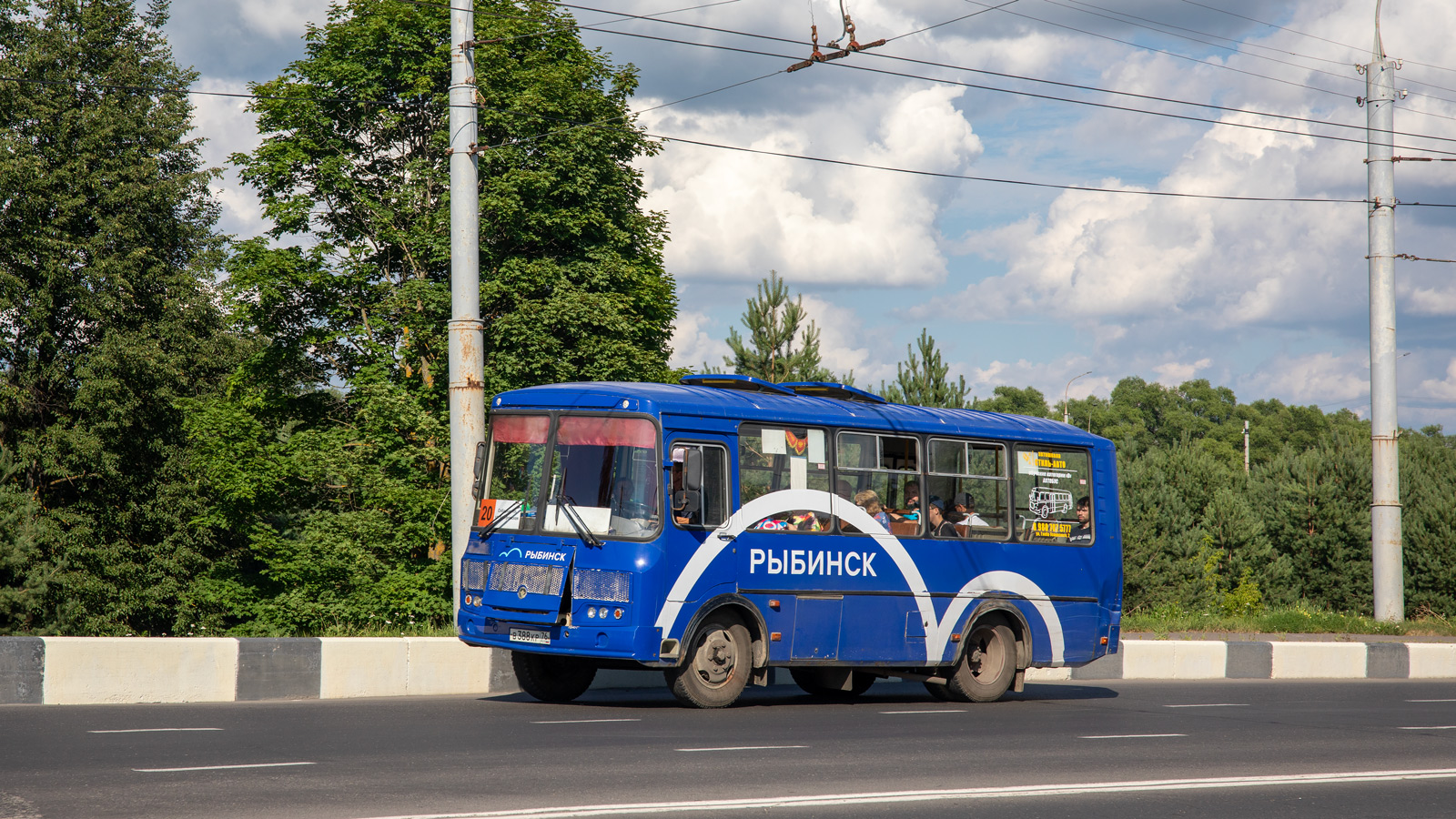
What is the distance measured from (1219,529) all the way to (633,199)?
791 inches

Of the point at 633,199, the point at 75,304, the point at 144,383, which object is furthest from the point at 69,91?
the point at 633,199

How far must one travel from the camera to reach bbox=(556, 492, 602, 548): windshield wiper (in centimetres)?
1274

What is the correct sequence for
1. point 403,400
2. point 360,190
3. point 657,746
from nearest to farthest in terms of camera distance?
point 657,746 < point 403,400 < point 360,190

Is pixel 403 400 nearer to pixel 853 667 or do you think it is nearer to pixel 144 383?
pixel 144 383

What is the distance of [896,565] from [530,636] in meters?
3.91

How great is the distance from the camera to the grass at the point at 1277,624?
24.7 meters

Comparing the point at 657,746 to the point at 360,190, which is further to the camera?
the point at 360,190

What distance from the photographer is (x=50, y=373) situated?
4084 cm

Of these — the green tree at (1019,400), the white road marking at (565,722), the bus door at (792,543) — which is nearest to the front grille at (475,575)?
the white road marking at (565,722)

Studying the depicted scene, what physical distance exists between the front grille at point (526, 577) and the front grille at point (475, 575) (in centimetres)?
15

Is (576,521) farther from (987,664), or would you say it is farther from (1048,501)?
(1048,501)

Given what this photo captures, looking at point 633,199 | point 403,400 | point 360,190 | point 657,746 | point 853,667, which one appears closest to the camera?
point 657,746

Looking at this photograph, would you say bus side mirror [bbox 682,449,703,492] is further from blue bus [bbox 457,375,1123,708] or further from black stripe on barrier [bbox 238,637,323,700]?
black stripe on barrier [bbox 238,637,323,700]

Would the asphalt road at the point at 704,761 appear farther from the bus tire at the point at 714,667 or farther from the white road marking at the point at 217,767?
the bus tire at the point at 714,667
